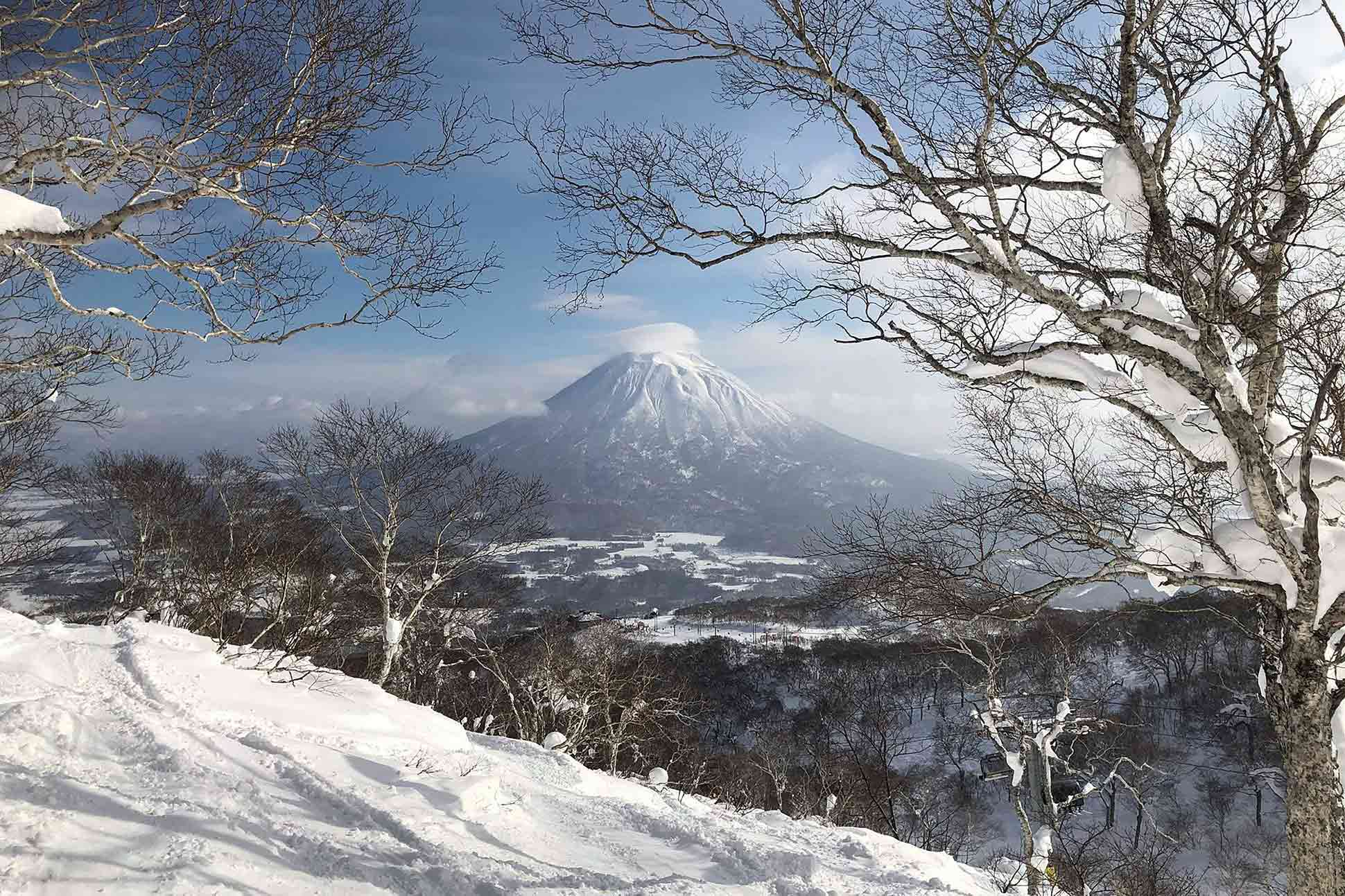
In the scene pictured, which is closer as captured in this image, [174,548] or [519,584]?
[174,548]

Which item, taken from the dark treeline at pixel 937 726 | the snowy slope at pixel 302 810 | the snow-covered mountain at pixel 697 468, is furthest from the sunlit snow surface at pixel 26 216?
the snow-covered mountain at pixel 697 468

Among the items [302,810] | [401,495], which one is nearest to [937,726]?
[401,495]

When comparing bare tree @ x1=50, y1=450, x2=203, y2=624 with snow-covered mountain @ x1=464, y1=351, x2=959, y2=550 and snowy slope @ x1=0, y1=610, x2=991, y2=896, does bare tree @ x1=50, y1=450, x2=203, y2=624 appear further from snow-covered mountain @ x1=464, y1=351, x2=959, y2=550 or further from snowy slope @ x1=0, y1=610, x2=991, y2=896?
snow-covered mountain @ x1=464, y1=351, x2=959, y2=550

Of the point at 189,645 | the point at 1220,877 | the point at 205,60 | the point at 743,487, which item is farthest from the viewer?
the point at 743,487

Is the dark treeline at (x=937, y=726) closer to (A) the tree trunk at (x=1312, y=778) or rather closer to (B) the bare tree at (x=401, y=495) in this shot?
(A) the tree trunk at (x=1312, y=778)

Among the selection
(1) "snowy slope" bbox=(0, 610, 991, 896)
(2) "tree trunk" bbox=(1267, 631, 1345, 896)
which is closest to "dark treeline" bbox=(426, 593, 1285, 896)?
(2) "tree trunk" bbox=(1267, 631, 1345, 896)

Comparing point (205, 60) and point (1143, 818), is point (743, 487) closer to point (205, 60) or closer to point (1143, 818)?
point (1143, 818)

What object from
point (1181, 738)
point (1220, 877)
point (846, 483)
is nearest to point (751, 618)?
point (1181, 738)
